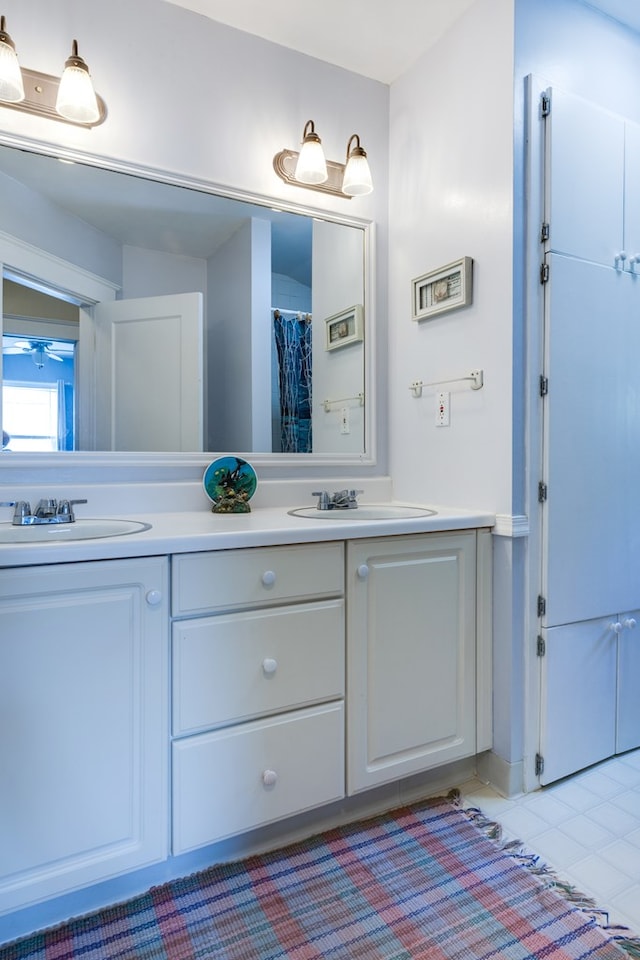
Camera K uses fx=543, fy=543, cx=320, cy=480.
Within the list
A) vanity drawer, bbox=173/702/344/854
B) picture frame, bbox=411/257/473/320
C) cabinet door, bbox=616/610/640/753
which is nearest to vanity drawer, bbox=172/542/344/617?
vanity drawer, bbox=173/702/344/854

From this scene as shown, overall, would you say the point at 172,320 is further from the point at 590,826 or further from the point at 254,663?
the point at 590,826

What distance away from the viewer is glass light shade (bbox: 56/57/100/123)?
4.79 feet

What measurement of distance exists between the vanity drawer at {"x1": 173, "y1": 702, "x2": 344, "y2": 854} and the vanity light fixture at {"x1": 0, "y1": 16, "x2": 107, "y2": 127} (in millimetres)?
1665

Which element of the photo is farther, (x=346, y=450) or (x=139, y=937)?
(x=346, y=450)

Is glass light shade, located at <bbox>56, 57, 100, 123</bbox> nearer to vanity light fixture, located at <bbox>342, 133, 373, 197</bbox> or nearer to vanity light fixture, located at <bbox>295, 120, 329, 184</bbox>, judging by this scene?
vanity light fixture, located at <bbox>295, 120, 329, 184</bbox>

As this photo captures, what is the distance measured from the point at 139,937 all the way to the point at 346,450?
1.50m

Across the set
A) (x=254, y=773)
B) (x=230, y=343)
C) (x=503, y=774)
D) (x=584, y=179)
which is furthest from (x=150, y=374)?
(x=503, y=774)

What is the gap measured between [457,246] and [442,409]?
533mm

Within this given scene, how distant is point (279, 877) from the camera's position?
133cm

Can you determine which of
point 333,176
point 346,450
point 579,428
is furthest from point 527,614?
point 333,176

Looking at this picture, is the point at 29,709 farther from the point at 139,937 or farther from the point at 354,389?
the point at 354,389

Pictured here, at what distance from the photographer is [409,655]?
154 cm

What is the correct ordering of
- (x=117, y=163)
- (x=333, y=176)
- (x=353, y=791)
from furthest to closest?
(x=333, y=176), (x=117, y=163), (x=353, y=791)

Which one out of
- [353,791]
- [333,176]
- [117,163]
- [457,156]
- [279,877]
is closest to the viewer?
[279,877]
